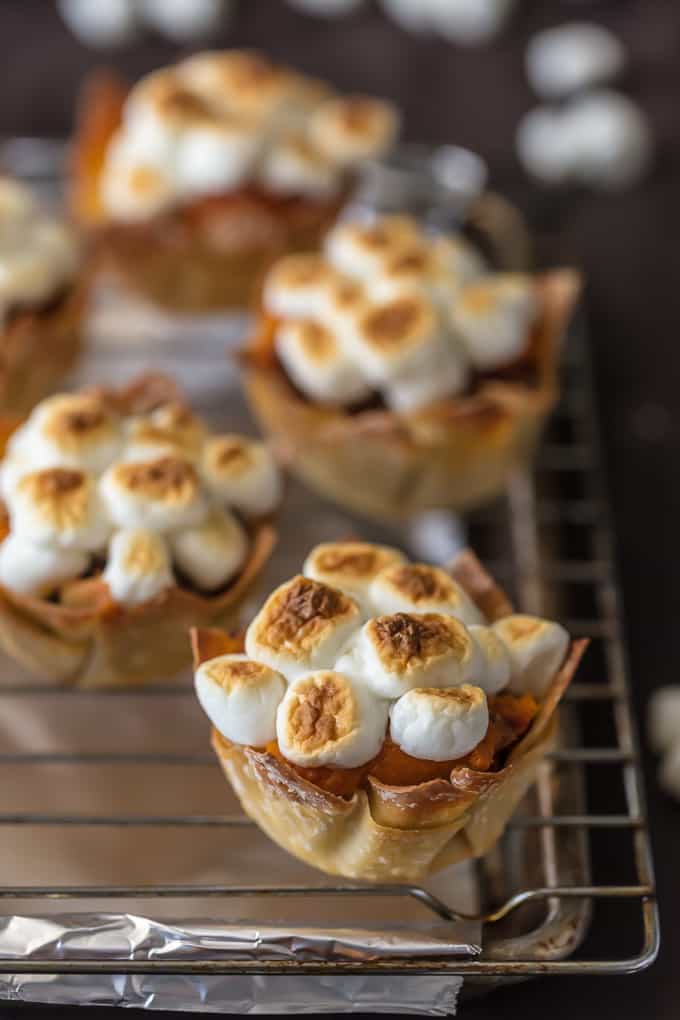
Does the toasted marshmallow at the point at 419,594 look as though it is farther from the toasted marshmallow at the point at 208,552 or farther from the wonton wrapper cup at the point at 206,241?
the wonton wrapper cup at the point at 206,241

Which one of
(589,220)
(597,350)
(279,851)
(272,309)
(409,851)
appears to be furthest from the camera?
(589,220)

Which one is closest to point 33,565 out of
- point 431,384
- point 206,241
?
point 431,384

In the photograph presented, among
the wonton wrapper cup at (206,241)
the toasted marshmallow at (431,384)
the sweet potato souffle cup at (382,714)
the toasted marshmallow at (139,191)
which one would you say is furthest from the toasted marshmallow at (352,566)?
the toasted marshmallow at (139,191)

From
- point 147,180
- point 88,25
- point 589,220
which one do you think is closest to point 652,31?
point 589,220

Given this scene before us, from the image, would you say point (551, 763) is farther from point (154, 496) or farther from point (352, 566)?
point (154, 496)

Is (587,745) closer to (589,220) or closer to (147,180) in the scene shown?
(147,180)

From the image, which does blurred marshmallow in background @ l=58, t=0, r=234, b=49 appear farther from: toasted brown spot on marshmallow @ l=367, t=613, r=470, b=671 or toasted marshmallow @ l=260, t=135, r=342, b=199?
toasted brown spot on marshmallow @ l=367, t=613, r=470, b=671
